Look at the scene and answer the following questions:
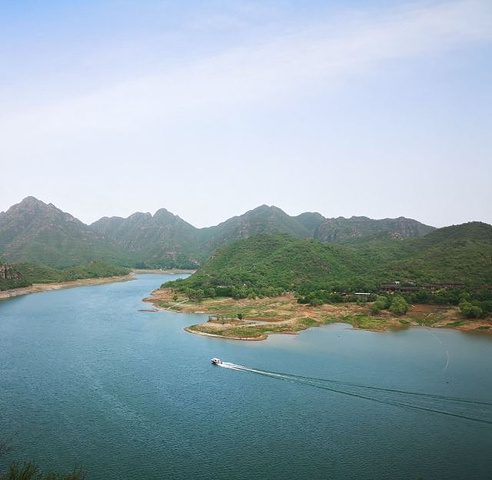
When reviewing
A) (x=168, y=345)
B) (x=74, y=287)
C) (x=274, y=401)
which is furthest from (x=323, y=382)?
(x=74, y=287)

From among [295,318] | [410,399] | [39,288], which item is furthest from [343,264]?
[39,288]

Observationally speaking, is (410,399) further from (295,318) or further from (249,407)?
(295,318)

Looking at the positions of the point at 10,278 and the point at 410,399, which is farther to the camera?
the point at 10,278

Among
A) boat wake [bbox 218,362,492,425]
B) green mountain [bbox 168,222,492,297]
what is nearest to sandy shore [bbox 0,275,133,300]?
green mountain [bbox 168,222,492,297]

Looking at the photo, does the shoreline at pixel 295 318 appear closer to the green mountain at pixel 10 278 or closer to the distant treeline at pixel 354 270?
the distant treeline at pixel 354 270

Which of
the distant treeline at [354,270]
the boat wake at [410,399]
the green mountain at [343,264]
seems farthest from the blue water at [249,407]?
the green mountain at [343,264]

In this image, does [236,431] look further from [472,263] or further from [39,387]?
[472,263]
